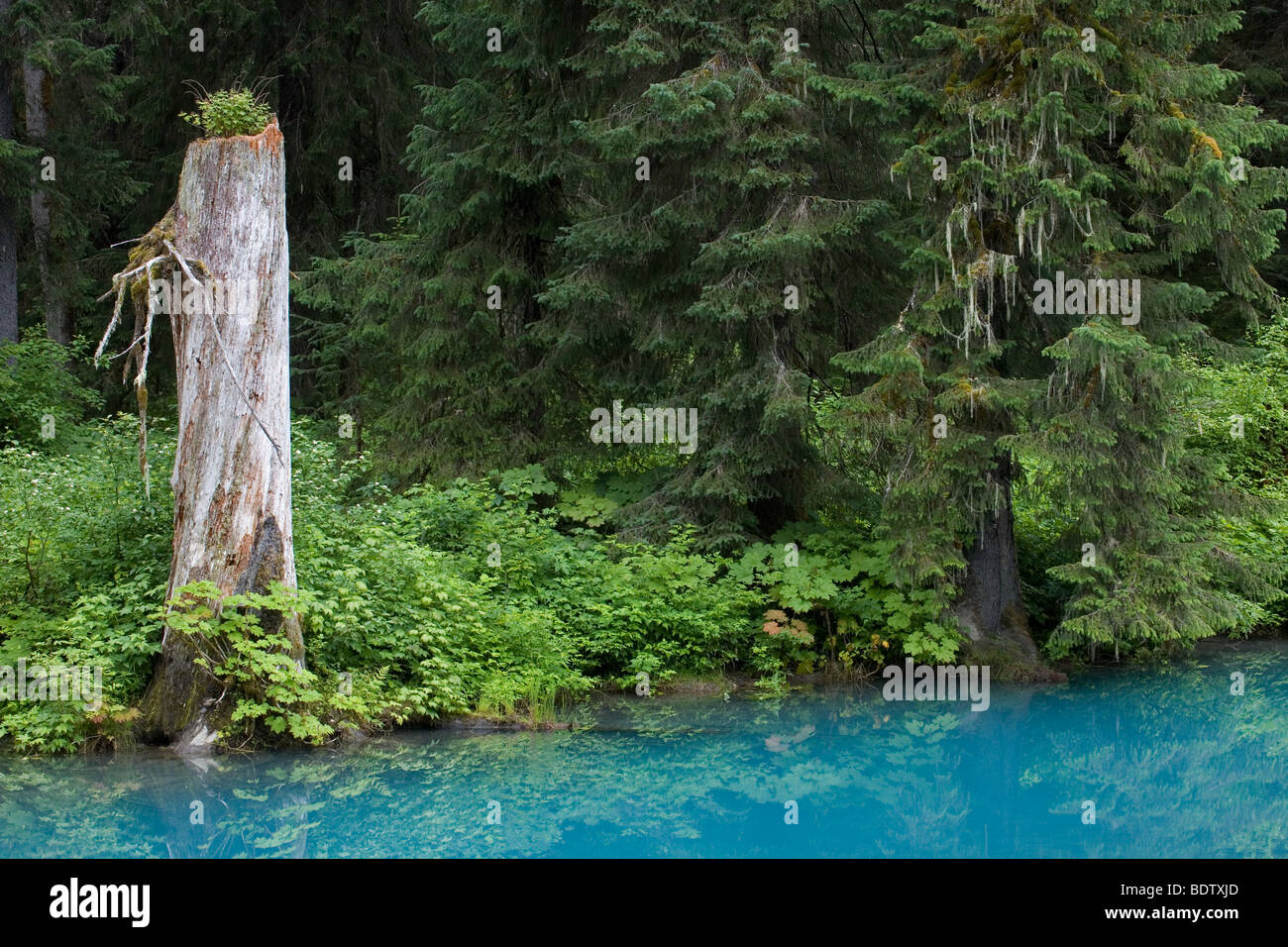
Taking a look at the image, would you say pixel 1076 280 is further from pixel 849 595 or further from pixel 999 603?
pixel 849 595

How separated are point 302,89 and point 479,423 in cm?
889

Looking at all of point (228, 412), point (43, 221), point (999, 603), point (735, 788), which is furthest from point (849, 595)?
point (43, 221)

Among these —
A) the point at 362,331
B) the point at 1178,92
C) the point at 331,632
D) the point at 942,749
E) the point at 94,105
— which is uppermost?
the point at 94,105

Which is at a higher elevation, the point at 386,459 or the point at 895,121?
the point at 895,121

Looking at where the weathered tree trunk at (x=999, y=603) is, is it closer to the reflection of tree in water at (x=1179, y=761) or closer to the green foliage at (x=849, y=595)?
the green foliage at (x=849, y=595)

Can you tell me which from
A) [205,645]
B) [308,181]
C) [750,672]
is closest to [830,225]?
[750,672]

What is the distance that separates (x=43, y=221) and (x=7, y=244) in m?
1.92

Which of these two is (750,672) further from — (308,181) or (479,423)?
(308,181)

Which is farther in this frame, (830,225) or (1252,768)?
(830,225)

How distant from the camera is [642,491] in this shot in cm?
1311

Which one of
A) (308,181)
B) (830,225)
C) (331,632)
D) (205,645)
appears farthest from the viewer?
(308,181)

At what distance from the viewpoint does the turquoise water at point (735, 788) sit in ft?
22.6

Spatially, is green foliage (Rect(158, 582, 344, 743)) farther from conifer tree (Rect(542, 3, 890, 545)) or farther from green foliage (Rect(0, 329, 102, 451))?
green foliage (Rect(0, 329, 102, 451))

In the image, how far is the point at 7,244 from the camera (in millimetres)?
16672
